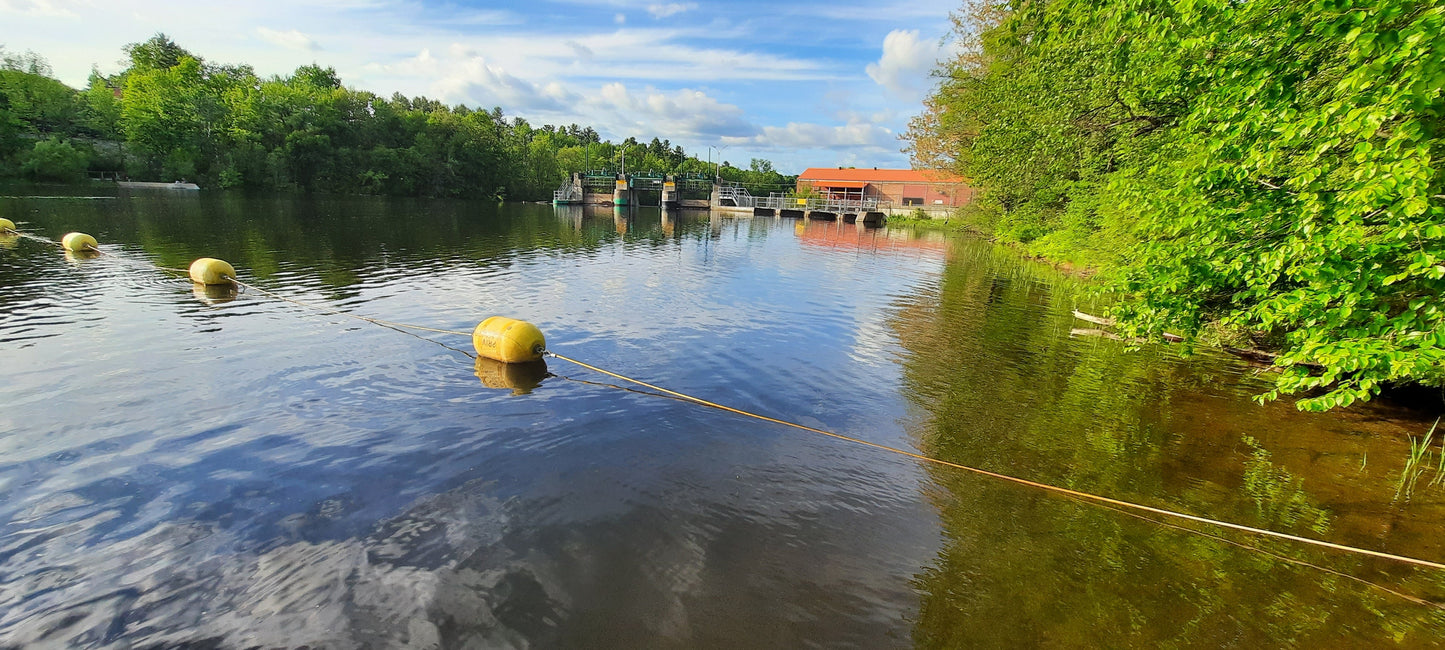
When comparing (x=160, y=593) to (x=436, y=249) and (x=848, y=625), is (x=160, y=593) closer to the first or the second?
(x=848, y=625)

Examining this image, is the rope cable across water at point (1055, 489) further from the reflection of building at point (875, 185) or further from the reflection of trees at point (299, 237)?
the reflection of building at point (875, 185)

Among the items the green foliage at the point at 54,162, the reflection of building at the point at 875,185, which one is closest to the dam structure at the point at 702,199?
the reflection of building at the point at 875,185

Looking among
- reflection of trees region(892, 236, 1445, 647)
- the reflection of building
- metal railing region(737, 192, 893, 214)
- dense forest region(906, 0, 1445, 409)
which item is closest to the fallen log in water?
dense forest region(906, 0, 1445, 409)

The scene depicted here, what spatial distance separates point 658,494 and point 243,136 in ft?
310

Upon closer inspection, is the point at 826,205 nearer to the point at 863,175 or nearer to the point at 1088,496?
the point at 863,175

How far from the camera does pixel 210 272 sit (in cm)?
1538

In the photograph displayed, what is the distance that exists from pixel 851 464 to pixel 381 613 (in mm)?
5151

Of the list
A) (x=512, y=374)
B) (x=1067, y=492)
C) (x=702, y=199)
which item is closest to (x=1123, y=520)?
(x=1067, y=492)

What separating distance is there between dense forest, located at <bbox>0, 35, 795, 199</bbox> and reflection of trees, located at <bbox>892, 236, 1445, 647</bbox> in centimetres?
8910

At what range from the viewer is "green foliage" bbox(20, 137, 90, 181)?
57.8 metres

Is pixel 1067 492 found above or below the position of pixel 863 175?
below

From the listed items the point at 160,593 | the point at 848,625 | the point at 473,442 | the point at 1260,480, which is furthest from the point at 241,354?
the point at 1260,480

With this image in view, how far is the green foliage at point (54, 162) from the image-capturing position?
5784 centimetres

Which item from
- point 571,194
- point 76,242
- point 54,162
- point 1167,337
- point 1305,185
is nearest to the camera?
point 1305,185
